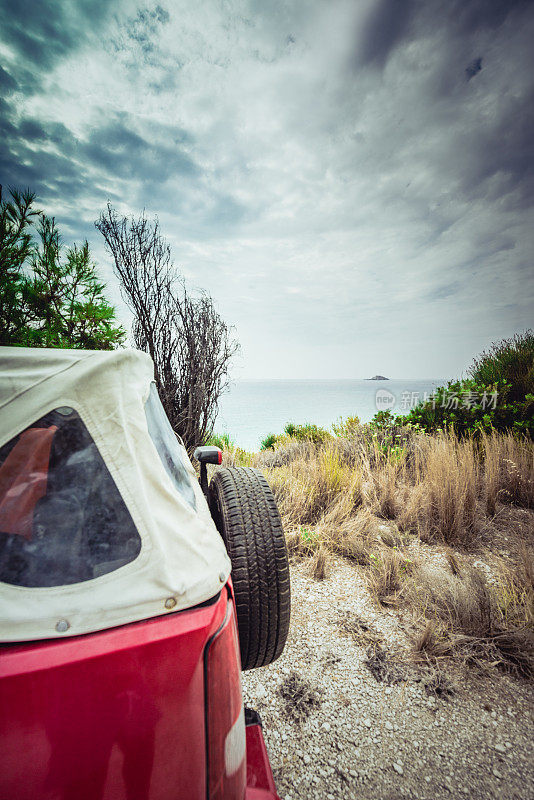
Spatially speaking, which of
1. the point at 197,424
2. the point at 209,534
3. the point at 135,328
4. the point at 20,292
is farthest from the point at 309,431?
the point at 209,534

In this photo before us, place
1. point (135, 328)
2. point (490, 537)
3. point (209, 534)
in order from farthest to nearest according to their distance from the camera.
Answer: point (135, 328) → point (490, 537) → point (209, 534)

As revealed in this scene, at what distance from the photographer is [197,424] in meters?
6.25

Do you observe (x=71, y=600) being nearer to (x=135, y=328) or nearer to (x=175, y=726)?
(x=175, y=726)

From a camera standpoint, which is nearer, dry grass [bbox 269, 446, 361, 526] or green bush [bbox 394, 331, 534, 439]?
dry grass [bbox 269, 446, 361, 526]

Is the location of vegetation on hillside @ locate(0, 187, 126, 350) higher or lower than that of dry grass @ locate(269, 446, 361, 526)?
higher

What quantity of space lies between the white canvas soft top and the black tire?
2.20ft

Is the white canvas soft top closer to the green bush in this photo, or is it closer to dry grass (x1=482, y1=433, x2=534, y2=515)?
dry grass (x1=482, y1=433, x2=534, y2=515)

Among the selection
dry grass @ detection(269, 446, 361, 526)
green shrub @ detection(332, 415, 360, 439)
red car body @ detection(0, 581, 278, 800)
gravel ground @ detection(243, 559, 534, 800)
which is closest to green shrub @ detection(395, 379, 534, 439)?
green shrub @ detection(332, 415, 360, 439)

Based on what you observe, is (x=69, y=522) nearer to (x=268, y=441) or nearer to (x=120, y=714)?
(x=120, y=714)

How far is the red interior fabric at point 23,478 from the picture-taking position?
3.03ft

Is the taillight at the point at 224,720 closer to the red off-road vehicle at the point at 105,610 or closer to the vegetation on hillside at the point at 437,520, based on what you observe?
the red off-road vehicle at the point at 105,610

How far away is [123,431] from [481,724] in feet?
7.37

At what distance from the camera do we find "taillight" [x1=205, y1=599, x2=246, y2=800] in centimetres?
73

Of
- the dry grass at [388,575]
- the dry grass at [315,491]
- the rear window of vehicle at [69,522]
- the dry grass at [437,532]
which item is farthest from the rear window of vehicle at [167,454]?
the dry grass at [315,491]
